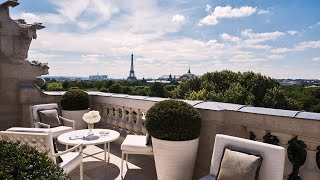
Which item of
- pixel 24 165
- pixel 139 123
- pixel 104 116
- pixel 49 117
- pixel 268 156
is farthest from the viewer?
pixel 104 116

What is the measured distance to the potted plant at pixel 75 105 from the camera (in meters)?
7.44

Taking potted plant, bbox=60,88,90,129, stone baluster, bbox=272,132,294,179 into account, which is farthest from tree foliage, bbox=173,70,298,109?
stone baluster, bbox=272,132,294,179

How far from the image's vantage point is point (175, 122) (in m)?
4.08

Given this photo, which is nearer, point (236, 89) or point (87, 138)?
point (87, 138)

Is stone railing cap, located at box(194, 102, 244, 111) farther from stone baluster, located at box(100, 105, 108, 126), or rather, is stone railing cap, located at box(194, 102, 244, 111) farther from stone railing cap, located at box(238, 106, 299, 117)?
stone baluster, located at box(100, 105, 108, 126)

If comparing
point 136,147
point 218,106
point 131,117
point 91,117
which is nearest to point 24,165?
point 136,147

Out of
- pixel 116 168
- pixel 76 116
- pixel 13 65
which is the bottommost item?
→ pixel 116 168

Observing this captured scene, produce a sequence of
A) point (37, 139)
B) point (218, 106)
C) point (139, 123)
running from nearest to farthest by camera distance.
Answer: point (37, 139) < point (218, 106) < point (139, 123)

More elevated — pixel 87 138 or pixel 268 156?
pixel 268 156

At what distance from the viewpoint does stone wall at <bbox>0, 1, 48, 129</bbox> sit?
698cm

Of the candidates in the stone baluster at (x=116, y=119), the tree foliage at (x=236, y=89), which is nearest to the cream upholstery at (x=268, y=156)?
the stone baluster at (x=116, y=119)

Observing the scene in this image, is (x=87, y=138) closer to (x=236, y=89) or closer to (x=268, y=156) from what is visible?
(x=268, y=156)

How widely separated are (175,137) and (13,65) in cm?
540

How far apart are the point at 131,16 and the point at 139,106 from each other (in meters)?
4.40
